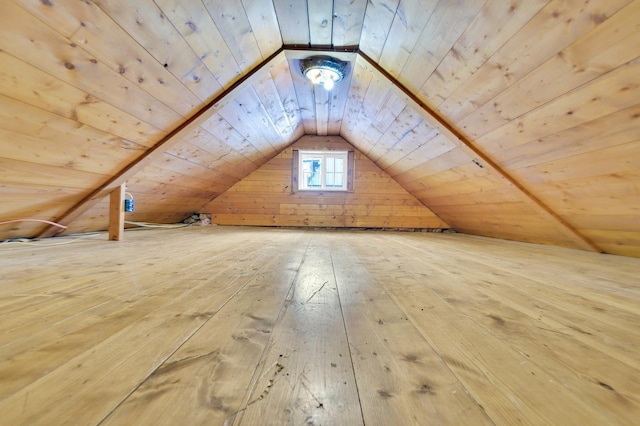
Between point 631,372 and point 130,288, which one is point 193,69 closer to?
point 130,288

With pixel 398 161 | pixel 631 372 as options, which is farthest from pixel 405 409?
pixel 398 161

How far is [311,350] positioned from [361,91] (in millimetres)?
2654

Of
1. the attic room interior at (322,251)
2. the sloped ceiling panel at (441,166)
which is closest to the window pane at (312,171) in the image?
the sloped ceiling panel at (441,166)

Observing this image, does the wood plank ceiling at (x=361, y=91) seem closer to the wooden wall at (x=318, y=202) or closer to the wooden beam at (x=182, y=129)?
the wooden beam at (x=182, y=129)

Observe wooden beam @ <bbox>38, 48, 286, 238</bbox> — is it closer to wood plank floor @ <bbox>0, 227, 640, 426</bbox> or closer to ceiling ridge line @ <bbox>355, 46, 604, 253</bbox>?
ceiling ridge line @ <bbox>355, 46, 604, 253</bbox>

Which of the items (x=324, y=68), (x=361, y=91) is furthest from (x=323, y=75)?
(x=361, y=91)

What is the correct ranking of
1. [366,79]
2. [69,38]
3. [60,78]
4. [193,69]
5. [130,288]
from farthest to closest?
[366,79]
[193,69]
[60,78]
[69,38]
[130,288]

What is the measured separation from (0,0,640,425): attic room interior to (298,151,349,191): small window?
1476mm

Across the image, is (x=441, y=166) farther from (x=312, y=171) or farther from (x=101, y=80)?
(x=101, y=80)

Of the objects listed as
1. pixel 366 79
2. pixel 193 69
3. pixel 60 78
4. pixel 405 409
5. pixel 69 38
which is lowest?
pixel 405 409

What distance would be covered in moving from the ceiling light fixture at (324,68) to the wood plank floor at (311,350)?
175cm

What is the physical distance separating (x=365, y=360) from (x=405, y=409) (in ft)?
0.48

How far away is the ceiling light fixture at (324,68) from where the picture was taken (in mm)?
Result: 2178

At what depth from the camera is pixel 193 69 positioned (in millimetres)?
1730
